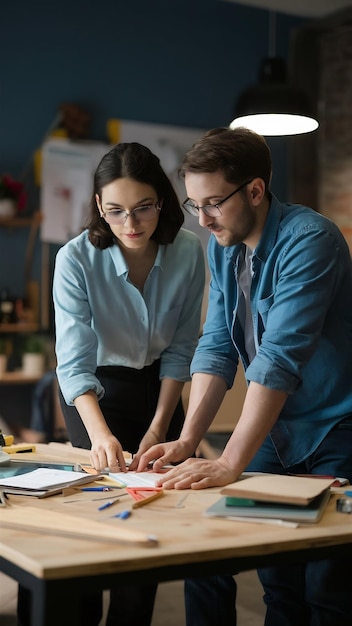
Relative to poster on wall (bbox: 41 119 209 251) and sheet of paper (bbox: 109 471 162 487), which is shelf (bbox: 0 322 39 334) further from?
sheet of paper (bbox: 109 471 162 487)

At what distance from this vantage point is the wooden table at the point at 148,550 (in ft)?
3.79

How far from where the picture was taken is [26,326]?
517 centimetres

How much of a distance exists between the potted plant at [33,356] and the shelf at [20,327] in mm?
58

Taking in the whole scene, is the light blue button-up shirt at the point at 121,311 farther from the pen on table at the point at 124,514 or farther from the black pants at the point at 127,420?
the pen on table at the point at 124,514

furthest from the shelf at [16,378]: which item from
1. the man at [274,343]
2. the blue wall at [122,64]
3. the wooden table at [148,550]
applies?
the wooden table at [148,550]

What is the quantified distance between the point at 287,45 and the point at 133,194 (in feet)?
16.0

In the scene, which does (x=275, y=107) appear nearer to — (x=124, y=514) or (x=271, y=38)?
(x=271, y=38)

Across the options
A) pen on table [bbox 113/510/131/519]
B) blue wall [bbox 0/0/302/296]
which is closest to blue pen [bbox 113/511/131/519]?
pen on table [bbox 113/510/131/519]

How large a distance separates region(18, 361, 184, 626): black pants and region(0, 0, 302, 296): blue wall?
10.4 feet

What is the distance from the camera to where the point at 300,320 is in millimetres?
1691

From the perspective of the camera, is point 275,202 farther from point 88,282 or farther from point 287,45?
point 287,45

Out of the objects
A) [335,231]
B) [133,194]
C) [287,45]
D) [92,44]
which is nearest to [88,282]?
[133,194]

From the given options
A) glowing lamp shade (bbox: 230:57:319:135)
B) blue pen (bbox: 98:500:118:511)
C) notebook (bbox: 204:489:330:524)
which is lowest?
blue pen (bbox: 98:500:118:511)

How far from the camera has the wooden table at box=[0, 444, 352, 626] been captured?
3.79ft
